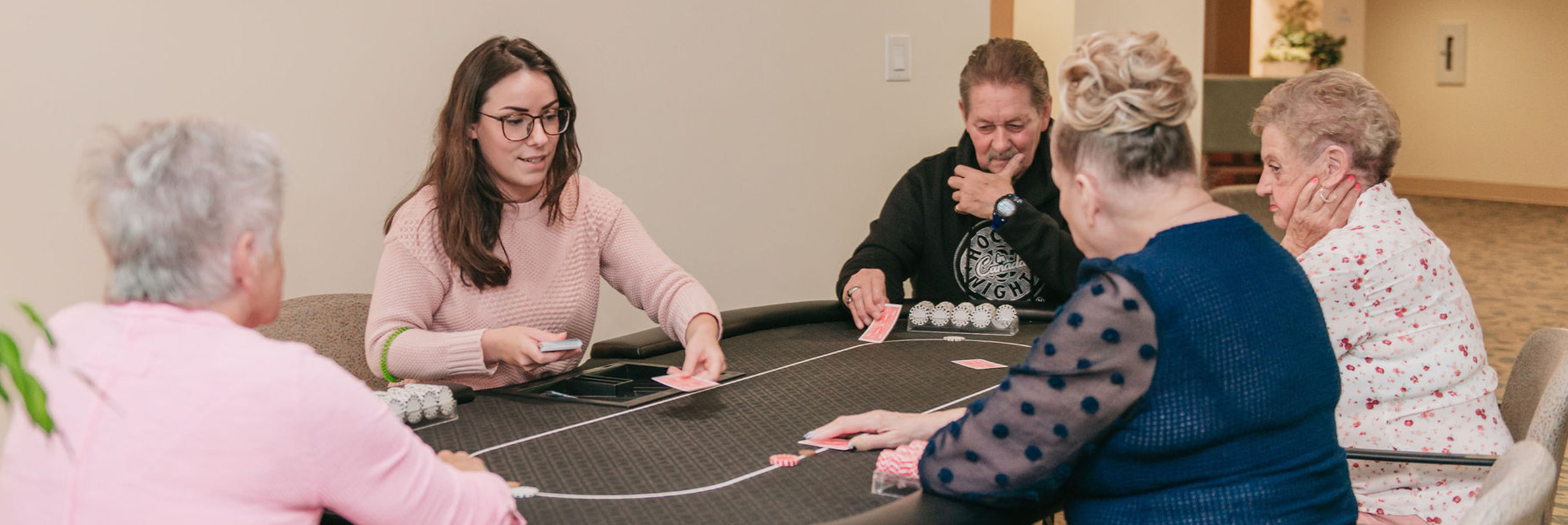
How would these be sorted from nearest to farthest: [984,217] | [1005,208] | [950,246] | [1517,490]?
[1517,490] < [1005,208] < [984,217] < [950,246]

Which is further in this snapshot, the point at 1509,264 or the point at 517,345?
the point at 1509,264

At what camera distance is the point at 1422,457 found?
1764 mm

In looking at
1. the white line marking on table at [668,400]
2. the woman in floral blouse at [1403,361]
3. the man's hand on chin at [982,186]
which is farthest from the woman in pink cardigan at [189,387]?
the man's hand on chin at [982,186]

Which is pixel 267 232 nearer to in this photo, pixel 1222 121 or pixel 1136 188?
pixel 1136 188

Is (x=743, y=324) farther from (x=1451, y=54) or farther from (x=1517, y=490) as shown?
(x=1451, y=54)

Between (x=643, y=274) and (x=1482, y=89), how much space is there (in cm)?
1059

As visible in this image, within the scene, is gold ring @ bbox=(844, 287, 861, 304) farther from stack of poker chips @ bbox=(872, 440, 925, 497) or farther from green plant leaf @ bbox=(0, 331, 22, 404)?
green plant leaf @ bbox=(0, 331, 22, 404)

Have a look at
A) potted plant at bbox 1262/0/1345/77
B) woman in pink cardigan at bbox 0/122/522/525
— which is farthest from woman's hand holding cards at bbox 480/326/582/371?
potted plant at bbox 1262/0/1345/77

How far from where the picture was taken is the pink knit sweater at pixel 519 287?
2174mm

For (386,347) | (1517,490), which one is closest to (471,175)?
(386,347)

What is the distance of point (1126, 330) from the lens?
133 centimetres

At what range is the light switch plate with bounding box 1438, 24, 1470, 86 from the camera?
35.7ft

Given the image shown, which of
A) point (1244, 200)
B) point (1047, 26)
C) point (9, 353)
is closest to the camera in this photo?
point (9, 353)

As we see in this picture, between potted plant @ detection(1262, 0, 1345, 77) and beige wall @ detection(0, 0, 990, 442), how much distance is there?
24.2 ft
